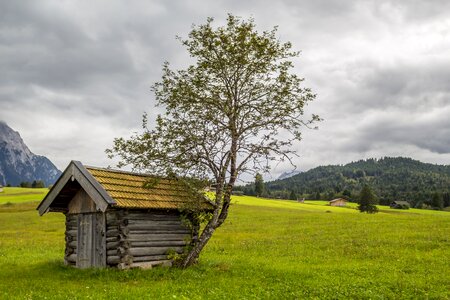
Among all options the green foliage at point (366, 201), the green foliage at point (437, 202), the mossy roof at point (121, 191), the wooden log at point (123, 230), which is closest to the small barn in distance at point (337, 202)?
the green foliage at point (366, 201)

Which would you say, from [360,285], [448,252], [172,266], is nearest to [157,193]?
[172,266]

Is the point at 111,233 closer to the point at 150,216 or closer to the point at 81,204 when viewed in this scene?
the point at 150,216

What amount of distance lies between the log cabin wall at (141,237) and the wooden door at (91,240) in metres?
0.37

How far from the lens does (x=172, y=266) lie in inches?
838

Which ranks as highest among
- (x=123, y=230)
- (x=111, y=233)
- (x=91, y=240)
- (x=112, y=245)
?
(x=123, y=230)

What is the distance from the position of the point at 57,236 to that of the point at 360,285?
108ft

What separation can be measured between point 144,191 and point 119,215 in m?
2.12

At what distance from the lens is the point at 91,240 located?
21.0 meters

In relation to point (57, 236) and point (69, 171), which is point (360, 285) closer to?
point (69, 171)

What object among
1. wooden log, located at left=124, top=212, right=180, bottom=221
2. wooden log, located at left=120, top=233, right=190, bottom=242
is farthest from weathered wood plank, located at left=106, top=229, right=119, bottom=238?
wooden log, located at left=124, top=212, right=180, bottom=221

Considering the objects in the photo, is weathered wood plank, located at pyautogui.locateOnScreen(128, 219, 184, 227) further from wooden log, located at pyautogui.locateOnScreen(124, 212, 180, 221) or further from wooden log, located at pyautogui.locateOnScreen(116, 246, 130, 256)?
wooden log, located at pyautogui.locateOnScreen(116, 246, 130, 256)

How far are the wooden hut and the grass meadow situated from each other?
1069 millimetres

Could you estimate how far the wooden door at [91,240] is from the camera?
799 inches

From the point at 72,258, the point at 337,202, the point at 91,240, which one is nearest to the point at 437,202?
the point at 337,202
